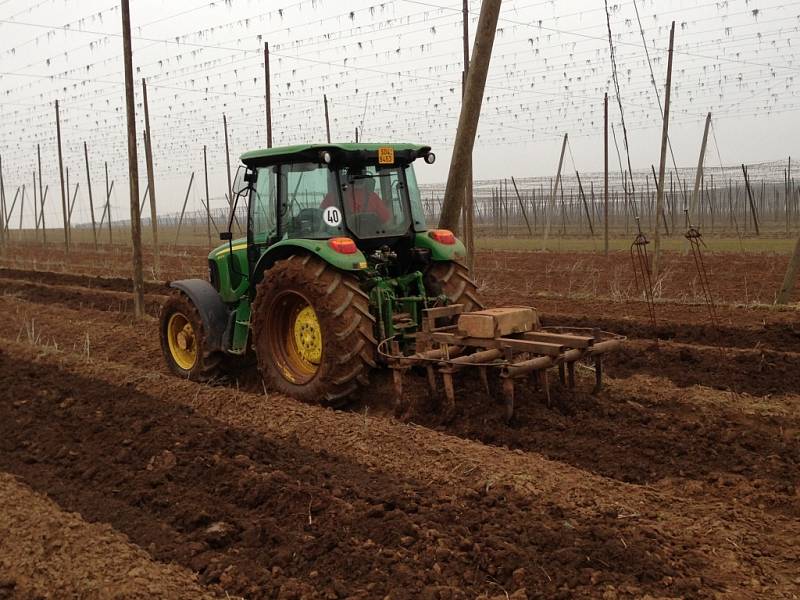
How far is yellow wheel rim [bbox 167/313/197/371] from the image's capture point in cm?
827

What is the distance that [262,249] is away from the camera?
755 centimetres

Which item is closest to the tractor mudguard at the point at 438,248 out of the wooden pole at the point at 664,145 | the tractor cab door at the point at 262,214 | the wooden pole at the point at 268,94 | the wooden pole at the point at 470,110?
the wooden pole at the point at 470,110

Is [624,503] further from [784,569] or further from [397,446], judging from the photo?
[397,446]

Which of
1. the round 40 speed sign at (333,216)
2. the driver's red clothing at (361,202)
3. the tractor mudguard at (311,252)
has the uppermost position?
the driver's red clothing at (361,202)

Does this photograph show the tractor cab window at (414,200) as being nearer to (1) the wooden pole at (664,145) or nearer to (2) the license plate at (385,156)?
(2) the license plate at (385,156)

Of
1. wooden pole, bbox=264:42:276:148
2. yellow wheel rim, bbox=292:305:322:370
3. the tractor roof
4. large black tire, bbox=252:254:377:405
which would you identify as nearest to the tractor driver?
the tractor roof

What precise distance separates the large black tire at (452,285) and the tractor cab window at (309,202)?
3.32ft

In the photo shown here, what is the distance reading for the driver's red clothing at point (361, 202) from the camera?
693 cm

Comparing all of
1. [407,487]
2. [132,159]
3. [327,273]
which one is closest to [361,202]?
[327,273]

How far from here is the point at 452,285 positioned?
24.1 ft

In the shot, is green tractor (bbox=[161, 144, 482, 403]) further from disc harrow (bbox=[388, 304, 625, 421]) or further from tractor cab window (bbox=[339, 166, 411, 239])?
disc harrow (bbox=[388, 304, 625, 421])

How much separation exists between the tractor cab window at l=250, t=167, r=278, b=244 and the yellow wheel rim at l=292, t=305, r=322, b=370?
88 centimetres

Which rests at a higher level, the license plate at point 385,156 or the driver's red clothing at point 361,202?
the license plate at point 385,156

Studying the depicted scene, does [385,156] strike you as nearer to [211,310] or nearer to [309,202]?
[309,202]
